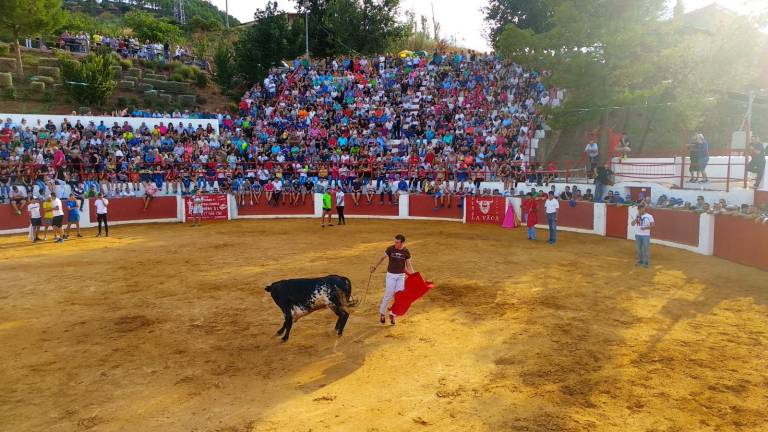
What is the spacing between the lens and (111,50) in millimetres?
39031

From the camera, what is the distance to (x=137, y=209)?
2309 centimetres

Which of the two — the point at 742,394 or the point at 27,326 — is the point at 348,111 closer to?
the point at 27,326

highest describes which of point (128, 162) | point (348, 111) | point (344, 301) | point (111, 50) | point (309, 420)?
point (111, 50)

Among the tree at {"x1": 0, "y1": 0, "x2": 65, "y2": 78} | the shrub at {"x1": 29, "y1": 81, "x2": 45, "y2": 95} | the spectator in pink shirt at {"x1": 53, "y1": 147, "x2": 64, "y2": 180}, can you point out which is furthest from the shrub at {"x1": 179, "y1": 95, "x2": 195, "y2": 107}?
the spectator in pink shirt at {"x1": 53, "y1": 147, "x2": 64, "y2": 180}

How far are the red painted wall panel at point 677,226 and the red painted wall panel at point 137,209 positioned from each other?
767 inches

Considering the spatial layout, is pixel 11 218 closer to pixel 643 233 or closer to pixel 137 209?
pixel 137 209

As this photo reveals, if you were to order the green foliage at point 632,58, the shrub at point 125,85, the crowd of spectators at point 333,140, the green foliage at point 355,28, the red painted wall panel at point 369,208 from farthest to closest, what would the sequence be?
the green foliage at point 355,28
the shrub at point 125,85
the red painted wall panel at point 369,208
the crowd of spectators at point 333,140
the green foliage at point 632,58

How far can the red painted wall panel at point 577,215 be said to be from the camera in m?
19.4

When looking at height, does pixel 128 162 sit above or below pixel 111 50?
below

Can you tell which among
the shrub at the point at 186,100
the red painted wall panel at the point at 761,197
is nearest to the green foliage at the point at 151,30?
the shrub at the point at 186,100

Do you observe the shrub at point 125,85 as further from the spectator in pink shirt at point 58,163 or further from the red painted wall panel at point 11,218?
the red painted wall panel at point 11,218

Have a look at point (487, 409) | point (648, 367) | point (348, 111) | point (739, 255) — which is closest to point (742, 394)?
point (648, 367)

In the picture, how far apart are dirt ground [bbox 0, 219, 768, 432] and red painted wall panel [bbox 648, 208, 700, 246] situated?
78.4 inches

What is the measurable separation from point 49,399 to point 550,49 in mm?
21073
